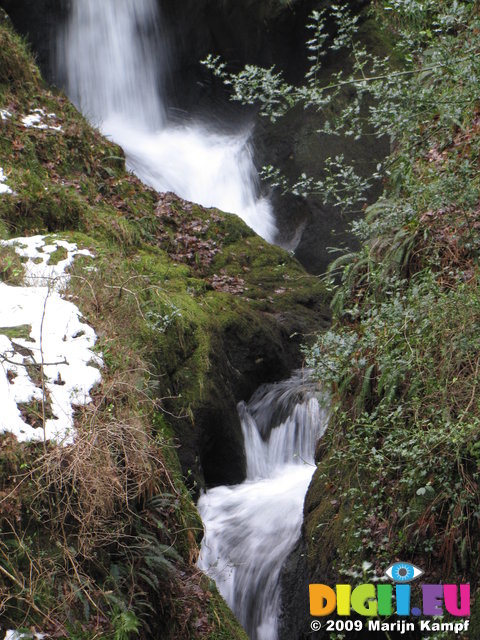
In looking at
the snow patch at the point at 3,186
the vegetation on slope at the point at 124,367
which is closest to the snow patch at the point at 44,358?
the vegetation on slope at the point at 124,367

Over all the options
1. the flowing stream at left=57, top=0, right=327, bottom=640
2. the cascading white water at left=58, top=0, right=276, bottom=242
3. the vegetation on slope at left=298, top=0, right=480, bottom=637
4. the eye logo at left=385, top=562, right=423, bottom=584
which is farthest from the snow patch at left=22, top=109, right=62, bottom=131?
the eye logo at left=385, top=562, right=423, bottom=584

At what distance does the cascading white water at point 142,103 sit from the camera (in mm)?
14148

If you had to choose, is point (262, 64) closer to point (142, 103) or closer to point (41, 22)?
point (142, 103)

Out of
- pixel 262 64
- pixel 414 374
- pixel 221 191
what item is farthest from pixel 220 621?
pixel 262 64

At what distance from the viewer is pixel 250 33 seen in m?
15.7

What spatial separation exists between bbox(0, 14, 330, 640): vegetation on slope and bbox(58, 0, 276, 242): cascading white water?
3.09 metres

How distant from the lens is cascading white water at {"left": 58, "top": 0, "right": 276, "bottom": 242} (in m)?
14.1

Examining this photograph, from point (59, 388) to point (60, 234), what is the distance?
2898 millimetres

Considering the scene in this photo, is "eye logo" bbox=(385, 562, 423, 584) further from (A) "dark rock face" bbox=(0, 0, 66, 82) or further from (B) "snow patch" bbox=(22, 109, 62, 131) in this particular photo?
(A) "dark rock face" bbox=(0, 0, 66, 82)

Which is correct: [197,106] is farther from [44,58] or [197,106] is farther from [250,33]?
[44,58]

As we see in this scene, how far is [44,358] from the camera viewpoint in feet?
16.3

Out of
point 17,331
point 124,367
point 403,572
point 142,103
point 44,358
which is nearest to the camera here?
point 403,572

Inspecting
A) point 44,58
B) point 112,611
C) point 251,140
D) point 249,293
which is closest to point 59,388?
point 112,611

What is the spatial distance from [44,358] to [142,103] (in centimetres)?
1217
